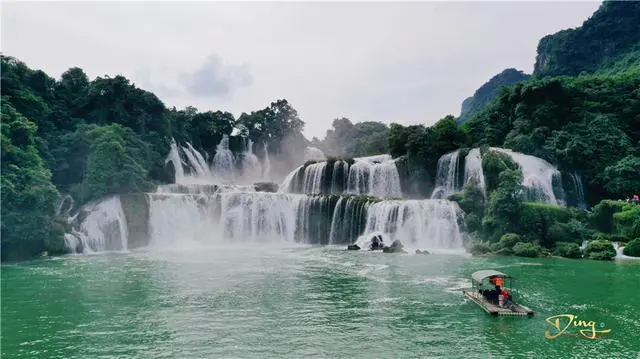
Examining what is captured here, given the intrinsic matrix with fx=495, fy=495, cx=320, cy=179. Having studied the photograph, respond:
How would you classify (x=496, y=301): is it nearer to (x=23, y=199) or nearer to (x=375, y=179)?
(x=23, y=199)

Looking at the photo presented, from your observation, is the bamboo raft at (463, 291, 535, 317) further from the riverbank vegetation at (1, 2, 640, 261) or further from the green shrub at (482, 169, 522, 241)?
the green shrub at (482, 169, 522, 241)

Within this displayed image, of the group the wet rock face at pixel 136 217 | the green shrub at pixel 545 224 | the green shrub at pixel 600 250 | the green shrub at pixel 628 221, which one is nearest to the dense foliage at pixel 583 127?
the green shrub at pixel 628 221

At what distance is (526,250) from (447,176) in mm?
11957

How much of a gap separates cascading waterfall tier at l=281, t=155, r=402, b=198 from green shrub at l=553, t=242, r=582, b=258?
14.9 meters

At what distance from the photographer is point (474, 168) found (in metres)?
36.2

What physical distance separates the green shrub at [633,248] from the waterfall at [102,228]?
30.1 meters

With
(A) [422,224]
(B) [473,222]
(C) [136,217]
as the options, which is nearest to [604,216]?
(B) [473,222]

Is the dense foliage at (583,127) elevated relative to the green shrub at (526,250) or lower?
elevated

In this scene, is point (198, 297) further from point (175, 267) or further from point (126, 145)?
point (126, 145)

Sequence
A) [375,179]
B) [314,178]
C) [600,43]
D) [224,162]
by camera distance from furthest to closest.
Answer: [600,43] < [224,162] < [314,178] < [375,179]

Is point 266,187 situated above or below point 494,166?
below

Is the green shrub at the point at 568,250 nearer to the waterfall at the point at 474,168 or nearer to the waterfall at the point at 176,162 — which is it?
the waterfall at the point at 474,168

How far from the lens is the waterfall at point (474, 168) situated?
35.2m

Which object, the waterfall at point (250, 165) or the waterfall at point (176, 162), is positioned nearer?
the waterfall at point (176, 162)
